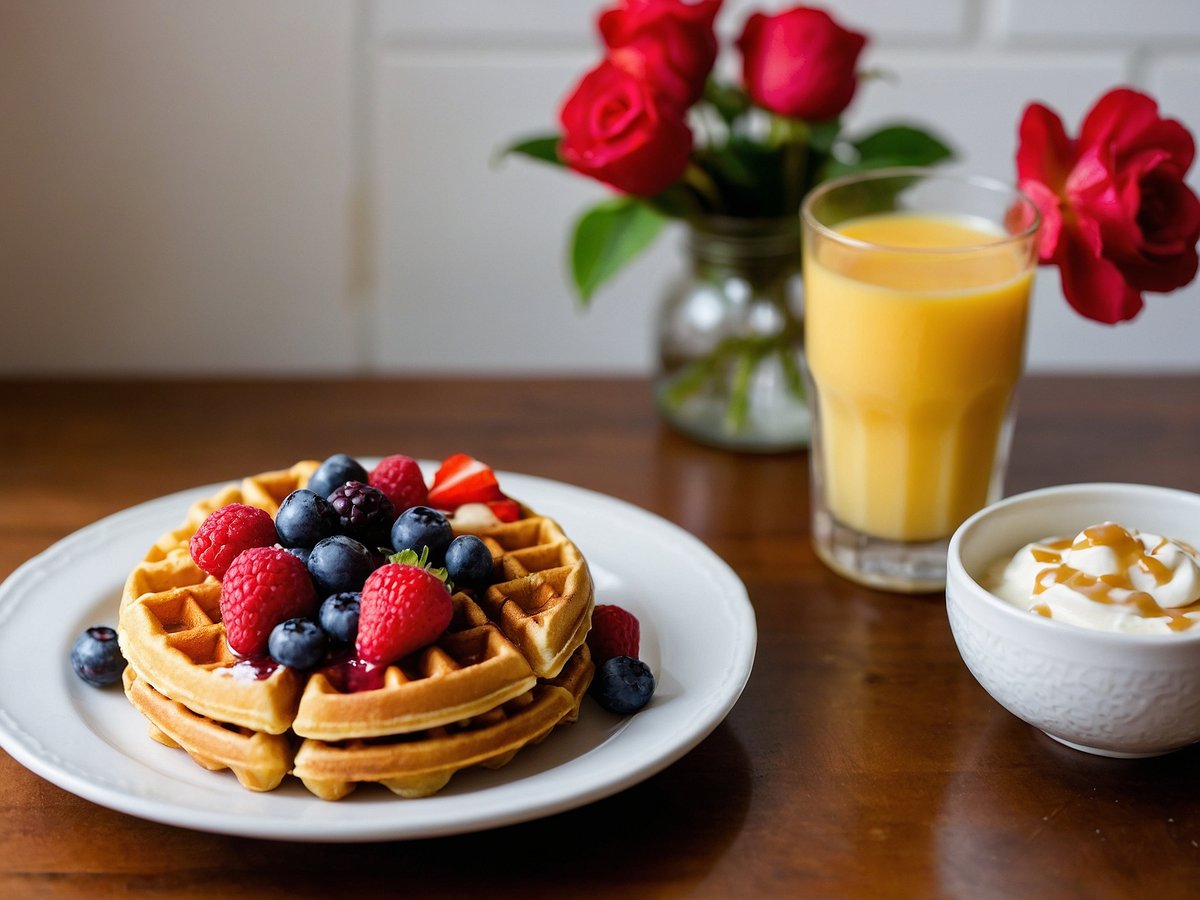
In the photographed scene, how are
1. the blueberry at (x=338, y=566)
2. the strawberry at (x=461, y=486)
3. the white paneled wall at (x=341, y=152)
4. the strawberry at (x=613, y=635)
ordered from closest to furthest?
the blueberry at (x=338, y=566), the strawberry at (x=613, y=635), the strawberry at (x=461, y=486), the white paneled wall at (x=341, y=152)

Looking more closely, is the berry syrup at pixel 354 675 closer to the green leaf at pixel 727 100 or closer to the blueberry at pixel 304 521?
the blueberry at pixel 304 521

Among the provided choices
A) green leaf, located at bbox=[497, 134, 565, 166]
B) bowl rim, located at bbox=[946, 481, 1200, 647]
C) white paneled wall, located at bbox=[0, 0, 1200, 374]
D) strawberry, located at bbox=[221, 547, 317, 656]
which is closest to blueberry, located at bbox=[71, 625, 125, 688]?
strawberry, located at bbox=[221, 547, 317, 656]

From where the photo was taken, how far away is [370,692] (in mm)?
979

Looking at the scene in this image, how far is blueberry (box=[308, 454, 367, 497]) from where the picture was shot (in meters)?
1.20

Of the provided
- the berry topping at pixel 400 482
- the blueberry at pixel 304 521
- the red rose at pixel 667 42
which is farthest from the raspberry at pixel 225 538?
the red rose at pixel 667 42

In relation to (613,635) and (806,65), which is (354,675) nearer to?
(613,635)

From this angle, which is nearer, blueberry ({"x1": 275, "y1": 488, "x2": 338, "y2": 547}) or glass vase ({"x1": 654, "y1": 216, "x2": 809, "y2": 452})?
blueberry ({"x1": 275, "y1": 488, "x2": 338, "y2": 547})

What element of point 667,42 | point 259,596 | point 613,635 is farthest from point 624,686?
point 667,42

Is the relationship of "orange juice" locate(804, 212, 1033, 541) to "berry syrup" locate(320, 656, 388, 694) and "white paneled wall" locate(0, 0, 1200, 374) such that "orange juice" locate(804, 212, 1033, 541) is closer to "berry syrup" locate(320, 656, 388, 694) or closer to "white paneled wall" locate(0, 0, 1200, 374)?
"berry syrup" locate(320, 656, 388, 694)

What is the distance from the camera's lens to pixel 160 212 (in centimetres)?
223

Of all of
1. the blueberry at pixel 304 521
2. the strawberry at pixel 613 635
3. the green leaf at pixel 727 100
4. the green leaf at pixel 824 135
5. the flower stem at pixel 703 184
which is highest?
the green leaf at pixel 727 100

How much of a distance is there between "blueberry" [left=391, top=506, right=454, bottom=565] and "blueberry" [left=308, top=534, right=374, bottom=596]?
5 centimetres

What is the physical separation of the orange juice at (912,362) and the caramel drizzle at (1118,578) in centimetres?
27

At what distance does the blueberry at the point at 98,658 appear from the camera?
44.3 inches
